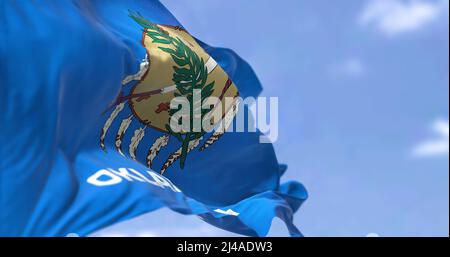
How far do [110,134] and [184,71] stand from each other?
2047 mm

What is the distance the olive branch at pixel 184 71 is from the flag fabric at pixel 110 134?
2 centimetres

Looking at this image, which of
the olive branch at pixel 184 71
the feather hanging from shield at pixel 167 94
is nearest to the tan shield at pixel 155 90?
the feather hanging from shield at pixel 167 94

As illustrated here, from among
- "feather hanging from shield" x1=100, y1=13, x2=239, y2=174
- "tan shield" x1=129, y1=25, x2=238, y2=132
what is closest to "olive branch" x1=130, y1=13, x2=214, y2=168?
"feather hanging from shield" x1=100, y1=13, x2=239, y2=174

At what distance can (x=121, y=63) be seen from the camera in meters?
9.23

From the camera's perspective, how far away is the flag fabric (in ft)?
23.9

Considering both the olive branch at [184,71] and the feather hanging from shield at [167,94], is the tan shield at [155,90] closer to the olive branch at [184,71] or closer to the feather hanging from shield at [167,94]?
the feather hanging from shield at [167,94]

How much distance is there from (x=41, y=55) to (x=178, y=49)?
341cm

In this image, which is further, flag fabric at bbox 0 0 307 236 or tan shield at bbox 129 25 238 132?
tan shield at bbox 129 25 238 132

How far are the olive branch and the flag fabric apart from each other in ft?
0.08

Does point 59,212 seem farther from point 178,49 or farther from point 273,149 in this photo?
point 273,149

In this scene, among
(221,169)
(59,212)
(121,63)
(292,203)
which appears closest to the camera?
(59,212)

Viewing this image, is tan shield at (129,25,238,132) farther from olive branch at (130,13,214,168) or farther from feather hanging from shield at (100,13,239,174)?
olive branch at (130,13,214,168)

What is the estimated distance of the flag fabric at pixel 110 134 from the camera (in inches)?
287
